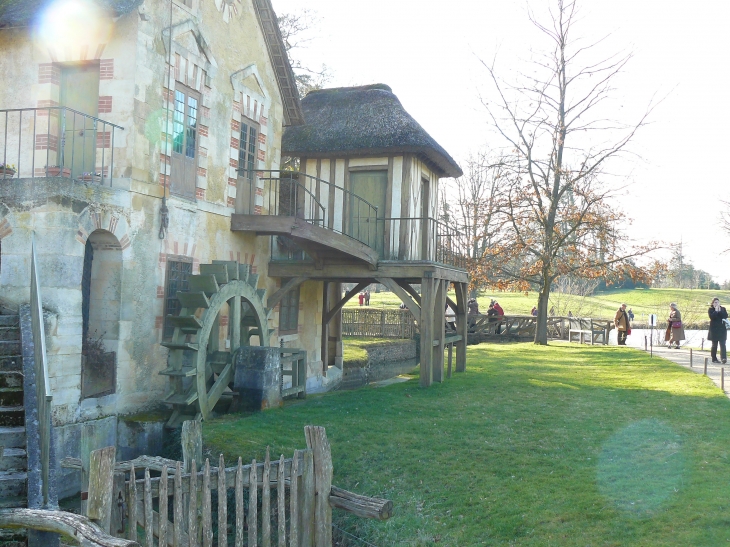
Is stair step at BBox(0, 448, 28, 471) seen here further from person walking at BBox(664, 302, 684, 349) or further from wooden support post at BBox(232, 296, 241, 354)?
person walking at BBox(664, 302, 684, 349)

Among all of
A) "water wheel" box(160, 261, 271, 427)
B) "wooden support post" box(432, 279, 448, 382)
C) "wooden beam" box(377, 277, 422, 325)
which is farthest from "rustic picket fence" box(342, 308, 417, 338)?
"water wheel" box(160, 261, 271, 427)

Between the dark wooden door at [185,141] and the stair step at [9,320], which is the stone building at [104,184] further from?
the stair step at [9,320]

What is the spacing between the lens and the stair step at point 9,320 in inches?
340

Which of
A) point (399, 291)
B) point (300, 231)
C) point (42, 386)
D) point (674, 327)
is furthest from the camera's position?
point (674, 327)

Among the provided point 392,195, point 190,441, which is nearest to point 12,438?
point 190,441

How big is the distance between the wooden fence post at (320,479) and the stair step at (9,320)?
4655 millimetres

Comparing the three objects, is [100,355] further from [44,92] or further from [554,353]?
[554,353]

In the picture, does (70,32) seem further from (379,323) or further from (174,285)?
(379,323)

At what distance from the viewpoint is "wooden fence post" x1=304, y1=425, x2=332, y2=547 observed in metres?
6.04

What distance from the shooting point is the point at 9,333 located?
845 cm

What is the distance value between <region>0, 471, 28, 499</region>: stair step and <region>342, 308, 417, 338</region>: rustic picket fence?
2134 cm

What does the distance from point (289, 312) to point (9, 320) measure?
8.05 meters

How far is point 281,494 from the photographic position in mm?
5781

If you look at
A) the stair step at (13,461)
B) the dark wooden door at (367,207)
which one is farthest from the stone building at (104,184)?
the dark wooden door at (367,207)
